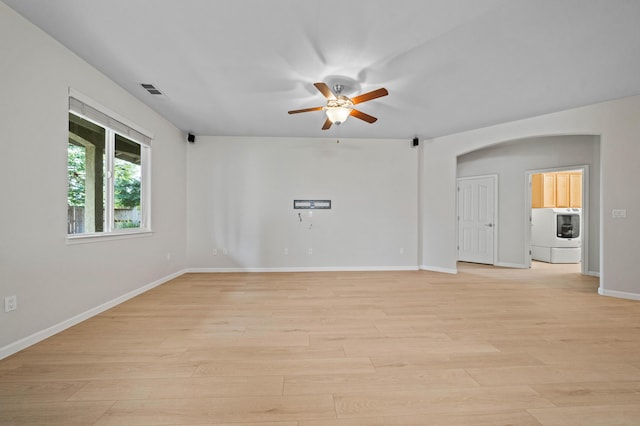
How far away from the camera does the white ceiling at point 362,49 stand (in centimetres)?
205

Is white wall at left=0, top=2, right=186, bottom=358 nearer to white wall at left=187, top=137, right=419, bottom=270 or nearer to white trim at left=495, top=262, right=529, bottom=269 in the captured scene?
white wall at left=187, top=137, right=419, bottom=270

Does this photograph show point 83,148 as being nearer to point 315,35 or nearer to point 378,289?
point 315,35

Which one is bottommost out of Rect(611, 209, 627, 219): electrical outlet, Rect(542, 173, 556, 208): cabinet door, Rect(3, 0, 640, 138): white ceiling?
Rect(611, 209, 627, 219): electrical outlet

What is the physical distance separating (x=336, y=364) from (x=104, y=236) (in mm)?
2985

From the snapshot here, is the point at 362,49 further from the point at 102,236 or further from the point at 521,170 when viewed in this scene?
the point at 521,170

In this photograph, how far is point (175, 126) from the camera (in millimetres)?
4793

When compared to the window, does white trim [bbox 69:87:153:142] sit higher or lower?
higher

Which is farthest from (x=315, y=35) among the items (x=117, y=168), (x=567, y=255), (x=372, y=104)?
(x=567, y=255)

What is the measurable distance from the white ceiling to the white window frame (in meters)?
0.44

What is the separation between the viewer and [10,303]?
6.71 ft

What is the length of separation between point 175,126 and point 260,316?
388cm

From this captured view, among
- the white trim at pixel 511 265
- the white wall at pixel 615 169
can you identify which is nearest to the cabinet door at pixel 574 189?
the white trim at pixel 511 265

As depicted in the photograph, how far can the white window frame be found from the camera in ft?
8.99

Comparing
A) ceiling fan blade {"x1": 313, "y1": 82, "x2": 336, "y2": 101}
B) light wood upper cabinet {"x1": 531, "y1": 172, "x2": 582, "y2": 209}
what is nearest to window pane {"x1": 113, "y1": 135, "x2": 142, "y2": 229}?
ceiling fan blade {"x1": 313, "y1": 82, "x2": 336, "y2": 101}
